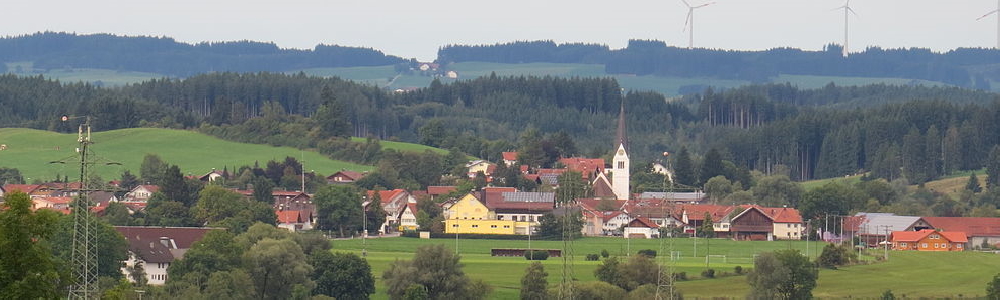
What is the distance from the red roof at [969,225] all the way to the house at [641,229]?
15.3 m

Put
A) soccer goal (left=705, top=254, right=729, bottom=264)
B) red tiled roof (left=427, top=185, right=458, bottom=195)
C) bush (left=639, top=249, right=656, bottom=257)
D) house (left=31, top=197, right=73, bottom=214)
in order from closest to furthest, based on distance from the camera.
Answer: soccer goal (left=705, top=254, right=729, bottom=264)
bush (left=639, top=249, right=656, bottom=257)
house (left=31, top=197, right=73, bottom=214)
red tiled roof (left=427, top=185, right=458, bottom=195)

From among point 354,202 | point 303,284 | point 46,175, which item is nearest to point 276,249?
point 303,284

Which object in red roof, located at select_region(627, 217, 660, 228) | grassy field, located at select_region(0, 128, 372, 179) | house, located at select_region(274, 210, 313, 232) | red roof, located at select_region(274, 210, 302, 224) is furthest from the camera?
grassy field, located at select_region(0, 128, 372, 179)

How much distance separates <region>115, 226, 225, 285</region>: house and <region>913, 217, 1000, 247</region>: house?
43.2 m

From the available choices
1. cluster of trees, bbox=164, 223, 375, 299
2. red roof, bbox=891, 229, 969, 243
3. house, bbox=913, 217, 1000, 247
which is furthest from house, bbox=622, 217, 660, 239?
cluster of trees, bbox=164, 223, 375, 299

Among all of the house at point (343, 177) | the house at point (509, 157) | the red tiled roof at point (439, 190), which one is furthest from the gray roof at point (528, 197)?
the house at point (509, 157)

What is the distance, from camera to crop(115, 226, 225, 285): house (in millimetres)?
74669

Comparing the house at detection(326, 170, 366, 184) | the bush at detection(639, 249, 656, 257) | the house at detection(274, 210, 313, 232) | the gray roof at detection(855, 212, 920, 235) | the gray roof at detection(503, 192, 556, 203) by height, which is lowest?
the bush at detection(639, 249, 656, 257)

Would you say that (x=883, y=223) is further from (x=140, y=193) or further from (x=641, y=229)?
(x=140, y=193)

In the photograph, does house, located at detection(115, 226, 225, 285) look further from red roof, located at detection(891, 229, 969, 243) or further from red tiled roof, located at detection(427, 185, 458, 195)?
red tiled roof, located at detection(427, 185, 458, 195)

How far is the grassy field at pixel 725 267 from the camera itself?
73.0 m

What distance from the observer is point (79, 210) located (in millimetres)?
40656

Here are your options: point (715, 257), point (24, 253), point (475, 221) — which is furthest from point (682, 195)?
point (24, 253)

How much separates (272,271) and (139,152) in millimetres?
81010
